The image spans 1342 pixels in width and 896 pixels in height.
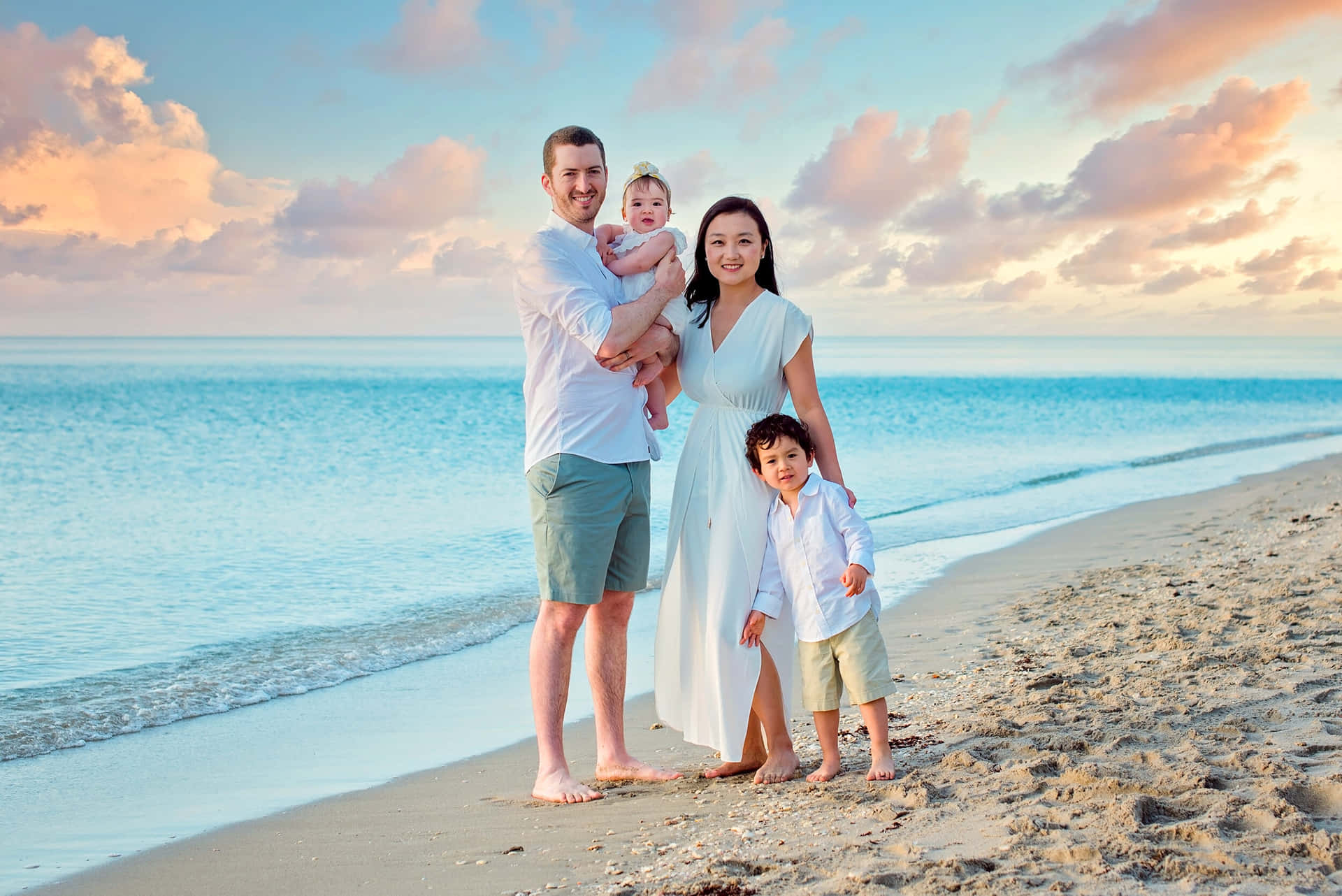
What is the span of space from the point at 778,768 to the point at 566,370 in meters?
1.57

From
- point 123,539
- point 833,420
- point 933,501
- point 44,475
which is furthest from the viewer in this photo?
point 833,420

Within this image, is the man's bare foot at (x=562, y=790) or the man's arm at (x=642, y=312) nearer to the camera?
the man's arm at (x=642, y=312)

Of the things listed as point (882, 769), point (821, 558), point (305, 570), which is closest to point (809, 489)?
point (821, 558)

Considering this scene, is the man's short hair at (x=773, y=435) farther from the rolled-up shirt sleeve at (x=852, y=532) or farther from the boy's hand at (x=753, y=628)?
the boy's hand at (x=753, y=628)

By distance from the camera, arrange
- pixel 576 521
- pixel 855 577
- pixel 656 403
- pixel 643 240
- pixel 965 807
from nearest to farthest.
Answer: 1. pixel 965 807
2. pixel 855 577
3. pixel 576 521
4. pixel 643 240
5. pixel 656 403

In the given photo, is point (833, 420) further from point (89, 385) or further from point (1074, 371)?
point (1074, 371)

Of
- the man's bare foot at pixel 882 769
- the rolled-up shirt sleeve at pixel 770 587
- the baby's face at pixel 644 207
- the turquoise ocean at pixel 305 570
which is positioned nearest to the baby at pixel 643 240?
the baby's face at pixel 644 207

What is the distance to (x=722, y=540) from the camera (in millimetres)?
3559

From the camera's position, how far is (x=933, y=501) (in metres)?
12.9

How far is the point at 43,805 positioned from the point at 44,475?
14829 millimetres

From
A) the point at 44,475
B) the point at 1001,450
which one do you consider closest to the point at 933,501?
the point at 1001,450

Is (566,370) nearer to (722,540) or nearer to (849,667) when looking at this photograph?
(722,540)

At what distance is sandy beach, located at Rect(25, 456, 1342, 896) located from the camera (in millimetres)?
2641

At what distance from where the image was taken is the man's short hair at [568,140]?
3598mm
